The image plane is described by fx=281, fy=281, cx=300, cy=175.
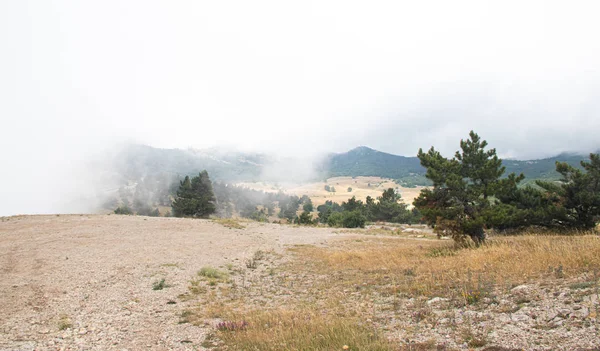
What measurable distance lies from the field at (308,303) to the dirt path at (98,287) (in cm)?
6

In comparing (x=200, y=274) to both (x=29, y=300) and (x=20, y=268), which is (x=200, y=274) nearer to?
(x=29, y=300)

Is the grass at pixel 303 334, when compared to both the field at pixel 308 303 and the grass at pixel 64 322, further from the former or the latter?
the grass at pixel 64 322

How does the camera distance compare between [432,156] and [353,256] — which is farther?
[432,156]

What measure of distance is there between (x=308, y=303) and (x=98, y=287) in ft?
29.1

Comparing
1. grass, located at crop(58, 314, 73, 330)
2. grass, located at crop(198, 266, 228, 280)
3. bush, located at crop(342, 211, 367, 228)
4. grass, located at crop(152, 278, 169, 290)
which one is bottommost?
bush, located at crop(342, 211, 367, 228)

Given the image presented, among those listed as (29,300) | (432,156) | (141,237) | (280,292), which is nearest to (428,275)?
(280,292)

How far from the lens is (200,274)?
14.4 metres

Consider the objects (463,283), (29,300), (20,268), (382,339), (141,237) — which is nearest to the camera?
(382,339)

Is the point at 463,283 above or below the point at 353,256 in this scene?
above

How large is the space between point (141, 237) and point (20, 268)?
1217cm

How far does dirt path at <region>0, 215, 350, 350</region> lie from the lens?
7043mm

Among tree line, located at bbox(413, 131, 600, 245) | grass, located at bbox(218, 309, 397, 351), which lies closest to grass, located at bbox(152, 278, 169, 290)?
grass, located at bbox(218, 309, 397, 351)

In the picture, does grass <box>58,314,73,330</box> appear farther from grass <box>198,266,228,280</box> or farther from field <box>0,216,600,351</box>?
grass <box>198,266,228,280</box>

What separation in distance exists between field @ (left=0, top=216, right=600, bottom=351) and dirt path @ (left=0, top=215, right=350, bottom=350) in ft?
0.19
